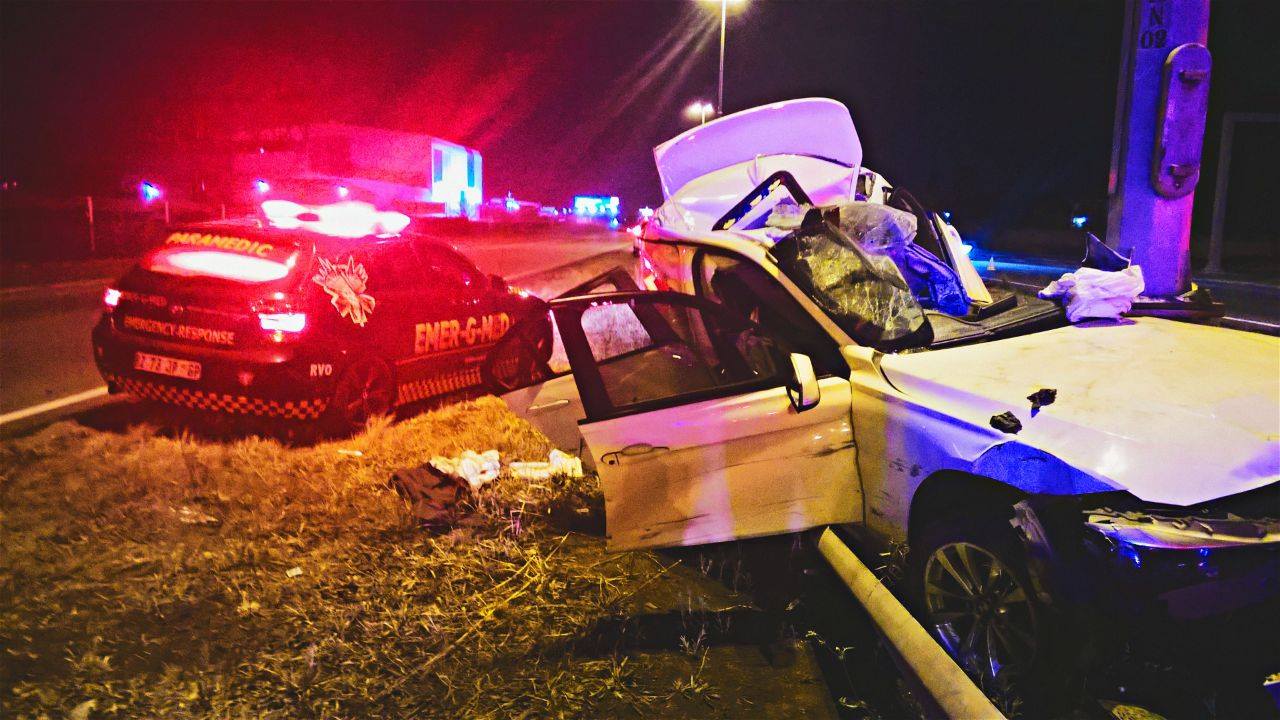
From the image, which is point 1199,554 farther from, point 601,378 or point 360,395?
point 360,395

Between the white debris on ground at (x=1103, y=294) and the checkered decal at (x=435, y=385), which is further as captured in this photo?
the checkered decal at (x=435, y=385)

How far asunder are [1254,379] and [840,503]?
156 cm

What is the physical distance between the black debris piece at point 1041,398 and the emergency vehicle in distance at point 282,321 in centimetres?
426

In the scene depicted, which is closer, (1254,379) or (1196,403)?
(1196,403)

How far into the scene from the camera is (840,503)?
3.60m

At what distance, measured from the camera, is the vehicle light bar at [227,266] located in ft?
18.1

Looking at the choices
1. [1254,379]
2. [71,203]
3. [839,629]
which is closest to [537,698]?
[839,629]

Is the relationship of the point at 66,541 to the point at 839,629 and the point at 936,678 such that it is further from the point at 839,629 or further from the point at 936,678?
the point at 936,678

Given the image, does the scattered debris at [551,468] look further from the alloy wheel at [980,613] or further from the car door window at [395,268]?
the alloy wheel at [980,613]

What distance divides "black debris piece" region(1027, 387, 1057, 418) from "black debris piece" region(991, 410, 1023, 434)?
0.07 meters

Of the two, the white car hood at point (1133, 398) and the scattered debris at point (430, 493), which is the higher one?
the white car hood at point (1133, 398)

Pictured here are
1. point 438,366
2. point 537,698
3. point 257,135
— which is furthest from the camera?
A: point 257,135

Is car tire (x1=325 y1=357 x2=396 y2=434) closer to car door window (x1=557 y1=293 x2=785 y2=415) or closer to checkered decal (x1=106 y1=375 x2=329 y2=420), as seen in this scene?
checkered decal (x1=106 y1=375 x2=329 y2=420)

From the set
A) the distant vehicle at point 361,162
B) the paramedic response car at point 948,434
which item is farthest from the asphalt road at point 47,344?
the distant vehicle at point 361,162
